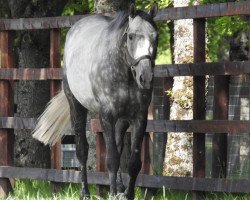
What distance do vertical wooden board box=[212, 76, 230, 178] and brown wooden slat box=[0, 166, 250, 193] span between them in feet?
3.16

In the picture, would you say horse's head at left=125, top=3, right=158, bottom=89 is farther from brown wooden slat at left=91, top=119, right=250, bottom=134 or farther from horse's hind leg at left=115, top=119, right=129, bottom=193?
brown wooden slat at left=91, top=119, right=250, bottom=134

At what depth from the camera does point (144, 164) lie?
9.73 meters

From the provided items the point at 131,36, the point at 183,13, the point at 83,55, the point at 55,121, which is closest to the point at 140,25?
the point at 131,36

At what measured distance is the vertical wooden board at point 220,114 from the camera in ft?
32.5

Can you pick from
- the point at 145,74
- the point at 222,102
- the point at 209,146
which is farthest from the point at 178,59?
the point at 209,146

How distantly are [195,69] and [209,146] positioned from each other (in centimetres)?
1189

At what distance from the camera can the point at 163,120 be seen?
9.41 metres

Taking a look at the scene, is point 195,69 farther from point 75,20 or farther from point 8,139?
point 8,139

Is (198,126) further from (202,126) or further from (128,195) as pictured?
(128,195)

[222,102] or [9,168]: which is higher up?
[222,102]

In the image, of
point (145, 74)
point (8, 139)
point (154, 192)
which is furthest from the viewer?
point (8, 139)

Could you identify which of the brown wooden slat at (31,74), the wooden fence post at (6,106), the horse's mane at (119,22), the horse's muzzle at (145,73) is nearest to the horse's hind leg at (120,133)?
the horse's mane at (119,22)

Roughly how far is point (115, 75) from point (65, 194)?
2.23m

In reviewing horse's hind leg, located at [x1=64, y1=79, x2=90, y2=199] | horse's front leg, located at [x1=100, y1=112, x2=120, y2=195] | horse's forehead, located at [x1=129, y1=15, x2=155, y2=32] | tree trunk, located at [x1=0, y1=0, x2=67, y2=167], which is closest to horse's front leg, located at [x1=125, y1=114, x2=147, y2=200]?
horse's front leg, located at [x1=100, y1=112, x2=120, y2=195]
